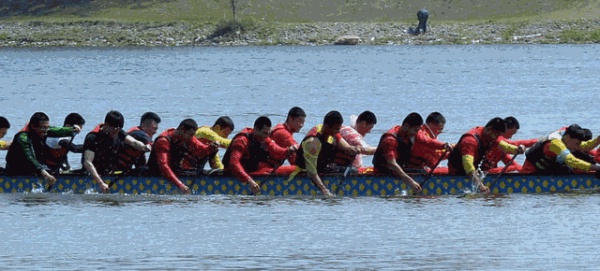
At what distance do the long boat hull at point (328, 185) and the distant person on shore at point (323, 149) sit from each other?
8.9 inches

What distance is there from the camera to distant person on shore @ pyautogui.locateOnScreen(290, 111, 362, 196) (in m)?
25.7

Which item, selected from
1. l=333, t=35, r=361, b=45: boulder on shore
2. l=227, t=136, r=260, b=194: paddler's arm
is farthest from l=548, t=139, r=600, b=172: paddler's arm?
l=333, t=35, r=361, b=45: boulder on shore

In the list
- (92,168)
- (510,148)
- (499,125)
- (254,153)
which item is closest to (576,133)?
(510,148)

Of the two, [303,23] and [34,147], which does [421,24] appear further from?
[34,147]

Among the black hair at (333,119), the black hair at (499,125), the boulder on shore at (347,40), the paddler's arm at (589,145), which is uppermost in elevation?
the black hair at (333,119)

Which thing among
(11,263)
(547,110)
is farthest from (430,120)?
(547,110)

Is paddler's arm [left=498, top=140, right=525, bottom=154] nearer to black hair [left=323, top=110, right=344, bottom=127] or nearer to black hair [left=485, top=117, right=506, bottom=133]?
black hair [left=485, top=117, right=506, bottom=133]

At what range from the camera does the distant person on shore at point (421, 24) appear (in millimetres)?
121688

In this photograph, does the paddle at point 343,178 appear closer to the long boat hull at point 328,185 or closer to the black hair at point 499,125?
the long boat hull at point 328,185

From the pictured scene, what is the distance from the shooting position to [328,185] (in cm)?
2642

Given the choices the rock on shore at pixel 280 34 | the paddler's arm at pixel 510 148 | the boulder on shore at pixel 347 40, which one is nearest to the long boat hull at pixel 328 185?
the paddler's arm at pixel 510 148

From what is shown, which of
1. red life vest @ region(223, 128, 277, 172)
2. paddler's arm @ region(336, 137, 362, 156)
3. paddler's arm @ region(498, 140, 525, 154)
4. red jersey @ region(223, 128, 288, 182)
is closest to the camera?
paddler's arm @ region(498, 140, 525, 154)

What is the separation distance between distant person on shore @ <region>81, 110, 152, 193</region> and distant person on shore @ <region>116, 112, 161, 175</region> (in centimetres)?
15

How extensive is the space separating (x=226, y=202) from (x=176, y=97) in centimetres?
3841
